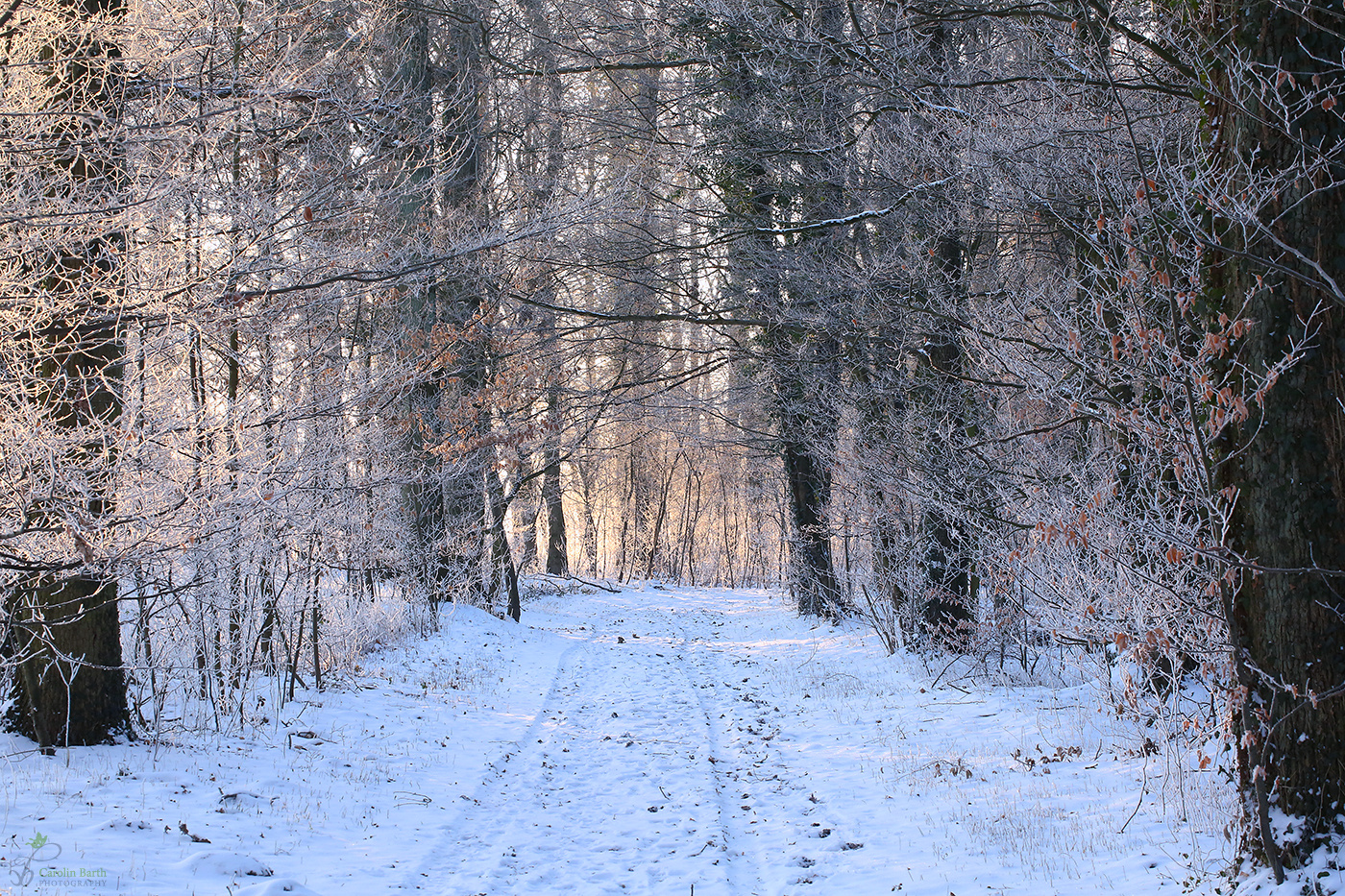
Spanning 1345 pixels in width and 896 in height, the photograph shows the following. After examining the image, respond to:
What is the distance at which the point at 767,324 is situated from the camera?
1156cm

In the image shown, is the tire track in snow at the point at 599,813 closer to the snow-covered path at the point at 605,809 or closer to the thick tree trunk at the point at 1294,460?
the snow-covered path at the point at 605,809

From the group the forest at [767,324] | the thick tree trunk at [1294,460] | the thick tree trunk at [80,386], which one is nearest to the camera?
the thick tree trunk at [1294,460]

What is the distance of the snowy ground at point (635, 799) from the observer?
4703 mm

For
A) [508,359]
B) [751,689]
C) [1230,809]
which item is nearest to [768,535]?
[508,359]

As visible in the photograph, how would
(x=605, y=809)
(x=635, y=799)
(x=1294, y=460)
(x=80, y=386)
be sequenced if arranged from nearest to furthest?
(x=1294, y=460), (x=80, y=386), (x=605, y=809), (x=635, y=799)

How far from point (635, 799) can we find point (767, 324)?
22.4 feet

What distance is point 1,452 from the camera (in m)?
4.55

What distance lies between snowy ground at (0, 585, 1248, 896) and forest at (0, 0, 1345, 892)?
684 mm

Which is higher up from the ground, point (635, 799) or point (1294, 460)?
point (1294, 460)

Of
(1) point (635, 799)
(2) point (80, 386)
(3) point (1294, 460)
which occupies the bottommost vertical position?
(1) point (635, 799)

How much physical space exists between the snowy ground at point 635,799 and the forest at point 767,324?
2.24 ft

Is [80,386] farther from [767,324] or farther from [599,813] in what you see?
[767,324]

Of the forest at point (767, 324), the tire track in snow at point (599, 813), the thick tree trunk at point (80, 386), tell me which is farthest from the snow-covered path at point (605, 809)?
the thick tree trunk at point (80, 386)

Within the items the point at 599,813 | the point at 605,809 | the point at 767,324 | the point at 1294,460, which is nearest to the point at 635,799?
the point at 605,809
